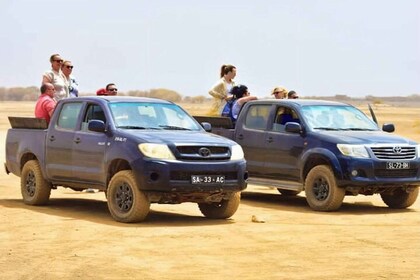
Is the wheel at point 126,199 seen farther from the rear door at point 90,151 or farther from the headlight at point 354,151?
the headlight at point 354,151

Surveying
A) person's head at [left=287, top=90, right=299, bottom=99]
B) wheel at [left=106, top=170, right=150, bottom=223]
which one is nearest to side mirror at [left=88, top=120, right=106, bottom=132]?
wheel at [left=106, top=170, right=150, bottom=223]

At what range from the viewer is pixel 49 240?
1431cm

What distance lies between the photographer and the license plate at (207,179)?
16.0 meters

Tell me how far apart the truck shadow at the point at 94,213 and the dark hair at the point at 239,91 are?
3.39 metres

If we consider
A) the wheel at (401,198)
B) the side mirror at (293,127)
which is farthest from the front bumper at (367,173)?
the side mirror at (293,127)

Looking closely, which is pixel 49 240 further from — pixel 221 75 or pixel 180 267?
pixel 221 75

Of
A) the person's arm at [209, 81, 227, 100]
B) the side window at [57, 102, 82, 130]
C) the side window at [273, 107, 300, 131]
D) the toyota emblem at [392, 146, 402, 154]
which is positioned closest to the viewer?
the side window at [57, 102, 82, 130]

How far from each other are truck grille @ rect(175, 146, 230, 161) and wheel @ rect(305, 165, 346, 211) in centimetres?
261

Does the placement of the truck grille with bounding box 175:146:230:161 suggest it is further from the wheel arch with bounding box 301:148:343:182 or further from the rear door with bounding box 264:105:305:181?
the rear door with bounding box 264:105:305:181

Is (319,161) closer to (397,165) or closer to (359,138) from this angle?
(359,138)

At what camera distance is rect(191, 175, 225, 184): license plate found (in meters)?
16.0

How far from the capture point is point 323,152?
736 inches

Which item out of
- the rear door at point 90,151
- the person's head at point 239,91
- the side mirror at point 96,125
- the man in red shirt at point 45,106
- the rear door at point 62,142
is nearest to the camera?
the side mirror at point 96,125

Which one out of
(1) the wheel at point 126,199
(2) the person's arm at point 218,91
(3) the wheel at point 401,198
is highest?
(2) the person's arm at point 218,91
